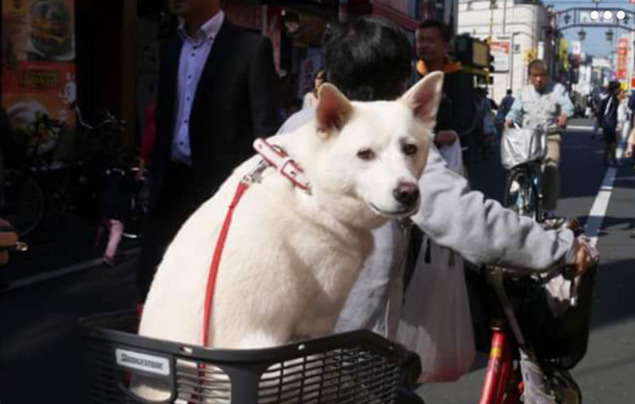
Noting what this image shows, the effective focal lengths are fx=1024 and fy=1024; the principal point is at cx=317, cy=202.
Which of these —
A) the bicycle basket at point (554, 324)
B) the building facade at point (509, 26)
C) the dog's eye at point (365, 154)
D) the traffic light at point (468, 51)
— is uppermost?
the building facade at point (509, 26)

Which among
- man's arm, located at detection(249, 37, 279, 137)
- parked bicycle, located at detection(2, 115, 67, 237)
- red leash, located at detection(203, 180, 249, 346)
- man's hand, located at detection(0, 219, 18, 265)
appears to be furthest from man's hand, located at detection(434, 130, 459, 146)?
parked bicycle, located at detection(2, 115, 67, 237)

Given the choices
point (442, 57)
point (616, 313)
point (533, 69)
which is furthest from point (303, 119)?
point (533, 69)

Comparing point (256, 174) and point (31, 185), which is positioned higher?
point (256, 174)

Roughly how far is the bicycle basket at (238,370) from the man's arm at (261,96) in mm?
1898

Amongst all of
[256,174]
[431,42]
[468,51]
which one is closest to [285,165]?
[256,174]

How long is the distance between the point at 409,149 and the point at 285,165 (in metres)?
0.25

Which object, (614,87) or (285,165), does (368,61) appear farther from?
(614,87)

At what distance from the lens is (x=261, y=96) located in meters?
3.88

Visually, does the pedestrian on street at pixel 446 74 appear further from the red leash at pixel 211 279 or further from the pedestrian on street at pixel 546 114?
the pedestrian on street at pixel 546 114

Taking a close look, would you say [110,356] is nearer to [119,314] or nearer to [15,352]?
[119,314]

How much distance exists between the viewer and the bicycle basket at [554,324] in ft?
9.37

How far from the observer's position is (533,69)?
12.3 m

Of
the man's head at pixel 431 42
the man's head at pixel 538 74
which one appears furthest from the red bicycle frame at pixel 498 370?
the man's head at pixel 538 74

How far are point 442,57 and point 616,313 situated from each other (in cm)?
262
